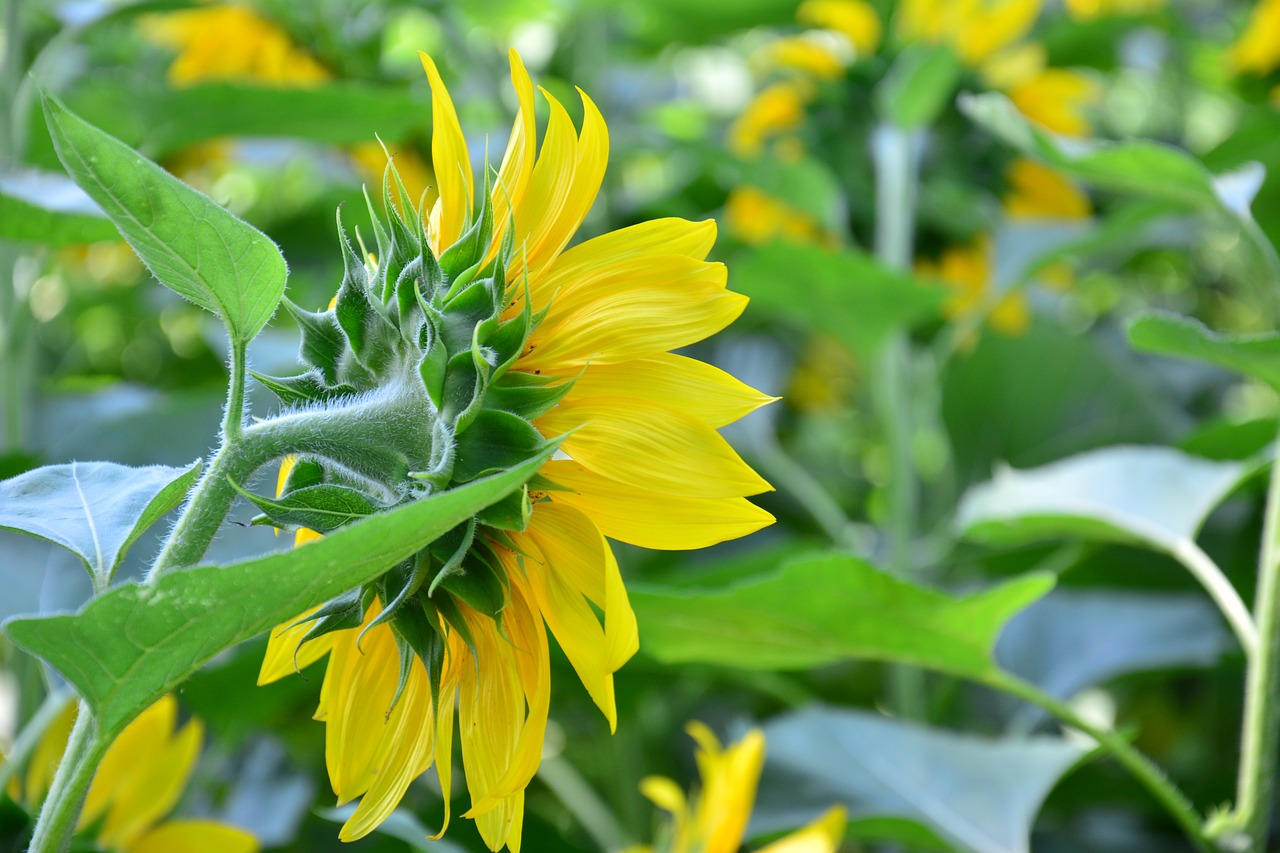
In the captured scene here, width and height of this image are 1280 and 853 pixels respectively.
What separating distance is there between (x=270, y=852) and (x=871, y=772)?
409 millimetres

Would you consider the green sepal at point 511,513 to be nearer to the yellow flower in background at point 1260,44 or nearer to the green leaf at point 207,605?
the green leaf at point 207,605

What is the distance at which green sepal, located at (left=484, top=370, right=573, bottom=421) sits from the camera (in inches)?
14.9

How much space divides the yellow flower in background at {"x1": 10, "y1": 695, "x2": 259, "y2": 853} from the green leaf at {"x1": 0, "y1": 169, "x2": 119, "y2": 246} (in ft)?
0.76

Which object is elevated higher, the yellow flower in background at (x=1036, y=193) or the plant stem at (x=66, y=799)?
the plant stem at (x=66, y=799)

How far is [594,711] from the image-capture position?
101 cm

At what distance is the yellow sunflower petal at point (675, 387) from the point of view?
1.32 ft

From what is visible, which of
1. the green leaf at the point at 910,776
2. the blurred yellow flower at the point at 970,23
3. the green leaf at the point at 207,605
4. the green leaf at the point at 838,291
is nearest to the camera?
the green leaf at the point at 207,605

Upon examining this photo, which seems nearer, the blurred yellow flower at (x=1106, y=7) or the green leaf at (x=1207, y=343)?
the green leaf at (x=1207, y=343)

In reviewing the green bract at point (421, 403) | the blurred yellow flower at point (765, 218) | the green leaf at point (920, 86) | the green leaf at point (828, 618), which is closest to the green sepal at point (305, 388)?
the green bract at point (421, 403)

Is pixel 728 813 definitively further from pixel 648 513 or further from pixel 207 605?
pixel 207 605

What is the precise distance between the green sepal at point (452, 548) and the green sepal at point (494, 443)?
0.02m

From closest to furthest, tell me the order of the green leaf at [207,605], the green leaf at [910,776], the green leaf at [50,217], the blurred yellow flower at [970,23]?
the green leaf at [207,605]
the green leaf at [50,217]
the green leaf at [910,776]
the blurred yellow flower at [970,23]

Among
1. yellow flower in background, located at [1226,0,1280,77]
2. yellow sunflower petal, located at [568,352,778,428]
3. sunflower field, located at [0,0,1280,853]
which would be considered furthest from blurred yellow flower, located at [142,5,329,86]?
yellow flower in background, located at [1226,0,1280,77]

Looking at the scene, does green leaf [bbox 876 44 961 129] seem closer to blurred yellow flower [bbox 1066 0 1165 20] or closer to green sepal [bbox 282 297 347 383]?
blurred yellow flower [bbox 1066 0 1165 20]
